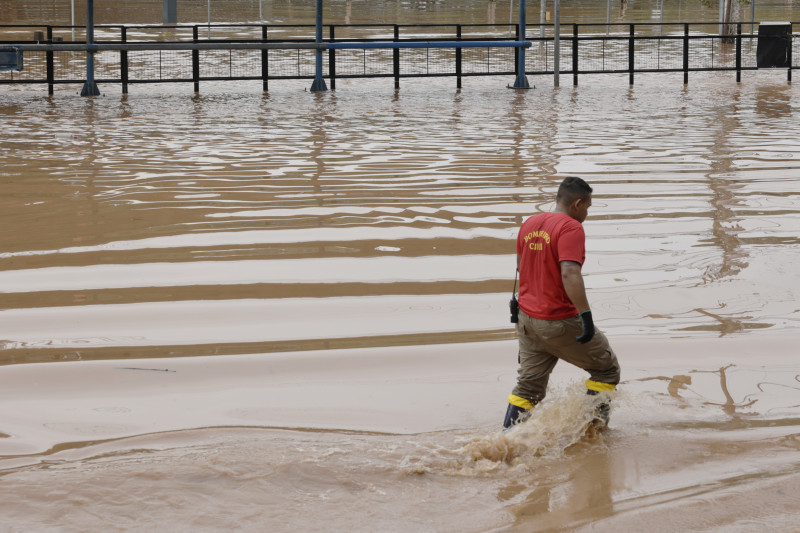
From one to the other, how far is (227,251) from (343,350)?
96.8 inches

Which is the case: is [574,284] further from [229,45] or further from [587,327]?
[229,45]

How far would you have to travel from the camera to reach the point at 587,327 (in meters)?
4.60

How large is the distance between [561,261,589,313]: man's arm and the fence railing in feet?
57.3

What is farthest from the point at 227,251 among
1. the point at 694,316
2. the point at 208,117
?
the point at 208,117

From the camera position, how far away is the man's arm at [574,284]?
4.56 m

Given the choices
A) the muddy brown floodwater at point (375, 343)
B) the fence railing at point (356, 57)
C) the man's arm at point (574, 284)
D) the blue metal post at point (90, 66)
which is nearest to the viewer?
the muddy brown floodwater at point (375, 343)

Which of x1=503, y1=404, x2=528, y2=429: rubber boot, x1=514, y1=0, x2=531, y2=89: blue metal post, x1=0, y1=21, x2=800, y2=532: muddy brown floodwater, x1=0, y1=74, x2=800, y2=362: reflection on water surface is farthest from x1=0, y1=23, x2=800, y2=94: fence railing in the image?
x1=503, y1=404, x2=528, y2=429: rubber boot

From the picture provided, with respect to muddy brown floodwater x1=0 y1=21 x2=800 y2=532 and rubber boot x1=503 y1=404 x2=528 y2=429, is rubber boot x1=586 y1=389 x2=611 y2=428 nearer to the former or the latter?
muddy brown floodwater x1=0 y1=21 x2=800 y2=532

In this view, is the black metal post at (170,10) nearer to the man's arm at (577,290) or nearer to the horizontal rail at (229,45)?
the horizontal rail at (229,45)

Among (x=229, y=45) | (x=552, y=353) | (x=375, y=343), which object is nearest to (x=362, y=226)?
(x=375, y=343)

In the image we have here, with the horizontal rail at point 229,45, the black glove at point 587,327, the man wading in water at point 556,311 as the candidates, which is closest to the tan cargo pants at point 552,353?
the man wading in water at point 556,311

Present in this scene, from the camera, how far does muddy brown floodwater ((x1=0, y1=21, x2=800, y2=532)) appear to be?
14.0 feet

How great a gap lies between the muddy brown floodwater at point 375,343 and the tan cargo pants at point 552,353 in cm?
16

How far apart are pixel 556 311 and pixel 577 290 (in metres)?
0.24
